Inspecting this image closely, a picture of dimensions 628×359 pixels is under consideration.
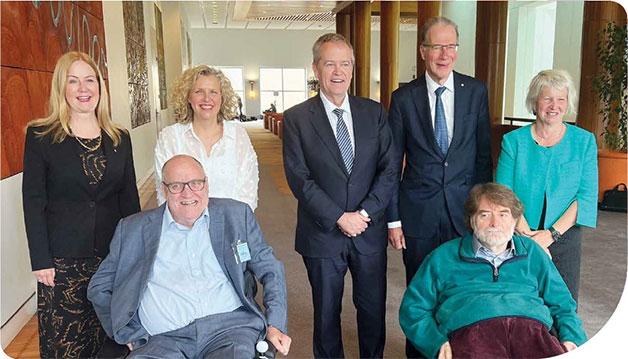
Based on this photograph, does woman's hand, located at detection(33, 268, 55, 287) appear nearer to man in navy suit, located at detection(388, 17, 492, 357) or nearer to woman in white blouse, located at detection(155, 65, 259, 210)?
woman in white blouse, located at detection(155, 65, 259, 210)

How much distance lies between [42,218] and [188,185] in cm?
66

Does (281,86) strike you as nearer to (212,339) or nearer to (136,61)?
(136,61)

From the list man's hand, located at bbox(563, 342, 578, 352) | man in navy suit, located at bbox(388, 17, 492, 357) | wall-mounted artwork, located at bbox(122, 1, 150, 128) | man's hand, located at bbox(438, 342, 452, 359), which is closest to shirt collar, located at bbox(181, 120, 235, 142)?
man in navy suit, located at bbox(388, 17, 492, 357)

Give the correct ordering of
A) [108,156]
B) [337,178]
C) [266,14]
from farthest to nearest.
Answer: [266,14] < [337,178] < [108,156]

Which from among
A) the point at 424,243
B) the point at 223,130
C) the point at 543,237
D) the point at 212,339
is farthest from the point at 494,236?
the point at 223,130

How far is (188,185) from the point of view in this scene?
1.93 m

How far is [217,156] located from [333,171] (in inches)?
23.0

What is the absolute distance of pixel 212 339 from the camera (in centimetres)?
188

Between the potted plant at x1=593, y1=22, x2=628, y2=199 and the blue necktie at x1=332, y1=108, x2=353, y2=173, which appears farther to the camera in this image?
the potted plant at x1=593, y1=22, x2=628, y2=199

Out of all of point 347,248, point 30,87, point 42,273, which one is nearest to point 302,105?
point 347,248

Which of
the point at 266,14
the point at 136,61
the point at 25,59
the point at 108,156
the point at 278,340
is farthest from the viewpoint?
the point at 266,14

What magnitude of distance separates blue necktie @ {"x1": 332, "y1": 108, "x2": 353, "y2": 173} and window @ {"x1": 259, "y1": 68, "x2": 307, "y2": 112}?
26.8 metres

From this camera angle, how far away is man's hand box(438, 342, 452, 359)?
6.14 feet

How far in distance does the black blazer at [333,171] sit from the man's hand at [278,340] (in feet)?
1.86
